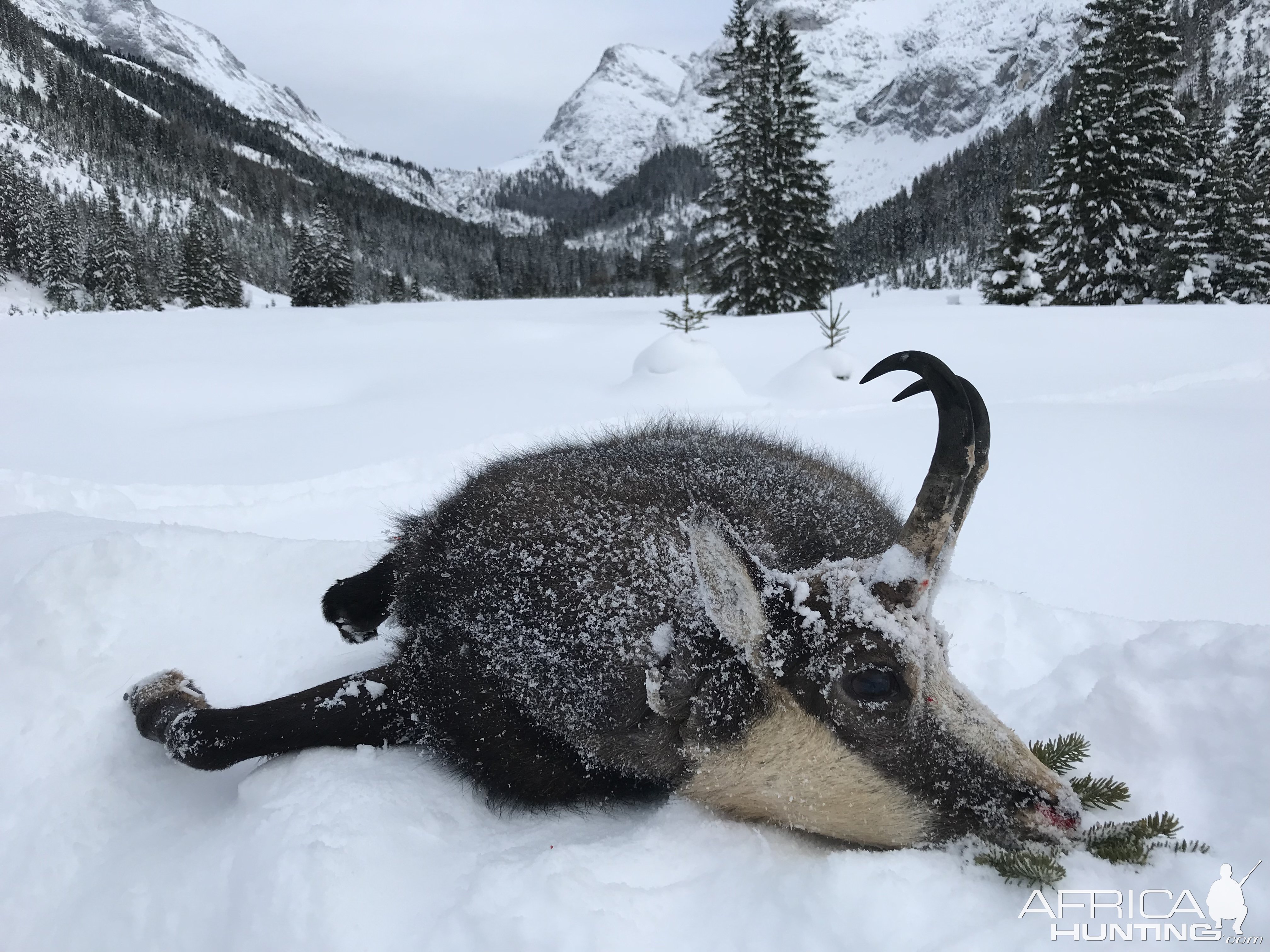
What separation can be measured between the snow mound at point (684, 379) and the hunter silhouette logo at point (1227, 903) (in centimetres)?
853

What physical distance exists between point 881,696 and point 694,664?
19.0 inches

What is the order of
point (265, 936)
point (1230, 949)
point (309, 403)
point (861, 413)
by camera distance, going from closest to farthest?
point (1230, 949) → point (265, 936) → point (861, 413) → point (309, 403)

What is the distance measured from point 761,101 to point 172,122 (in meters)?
134

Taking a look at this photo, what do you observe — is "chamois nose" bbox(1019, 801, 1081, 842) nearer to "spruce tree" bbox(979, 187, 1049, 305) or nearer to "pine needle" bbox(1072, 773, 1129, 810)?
"pine needle" bbox(1072, 773, 1129, 810)

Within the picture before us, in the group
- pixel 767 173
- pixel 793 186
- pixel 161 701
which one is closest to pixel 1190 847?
pixel 161 701

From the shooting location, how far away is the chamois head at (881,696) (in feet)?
5.16

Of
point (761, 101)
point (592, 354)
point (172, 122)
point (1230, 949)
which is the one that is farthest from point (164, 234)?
point (1230, 949)

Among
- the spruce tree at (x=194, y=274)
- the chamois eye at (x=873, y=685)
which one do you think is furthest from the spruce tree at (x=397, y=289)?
Answer: the chamois eye at (x=873, y=685)

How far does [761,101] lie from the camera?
76.8 ft

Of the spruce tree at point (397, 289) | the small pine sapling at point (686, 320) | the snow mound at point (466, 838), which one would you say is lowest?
the snow mound at point (466, 838)

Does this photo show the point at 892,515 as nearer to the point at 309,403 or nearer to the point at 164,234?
the point at 309,403

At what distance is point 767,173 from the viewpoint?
23.6 meters

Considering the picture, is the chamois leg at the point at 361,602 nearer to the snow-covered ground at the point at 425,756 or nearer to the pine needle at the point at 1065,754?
the snow-covered ground at the point at 425,756

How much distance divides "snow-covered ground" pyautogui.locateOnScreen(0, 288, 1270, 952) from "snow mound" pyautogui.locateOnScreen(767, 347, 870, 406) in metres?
1.76
